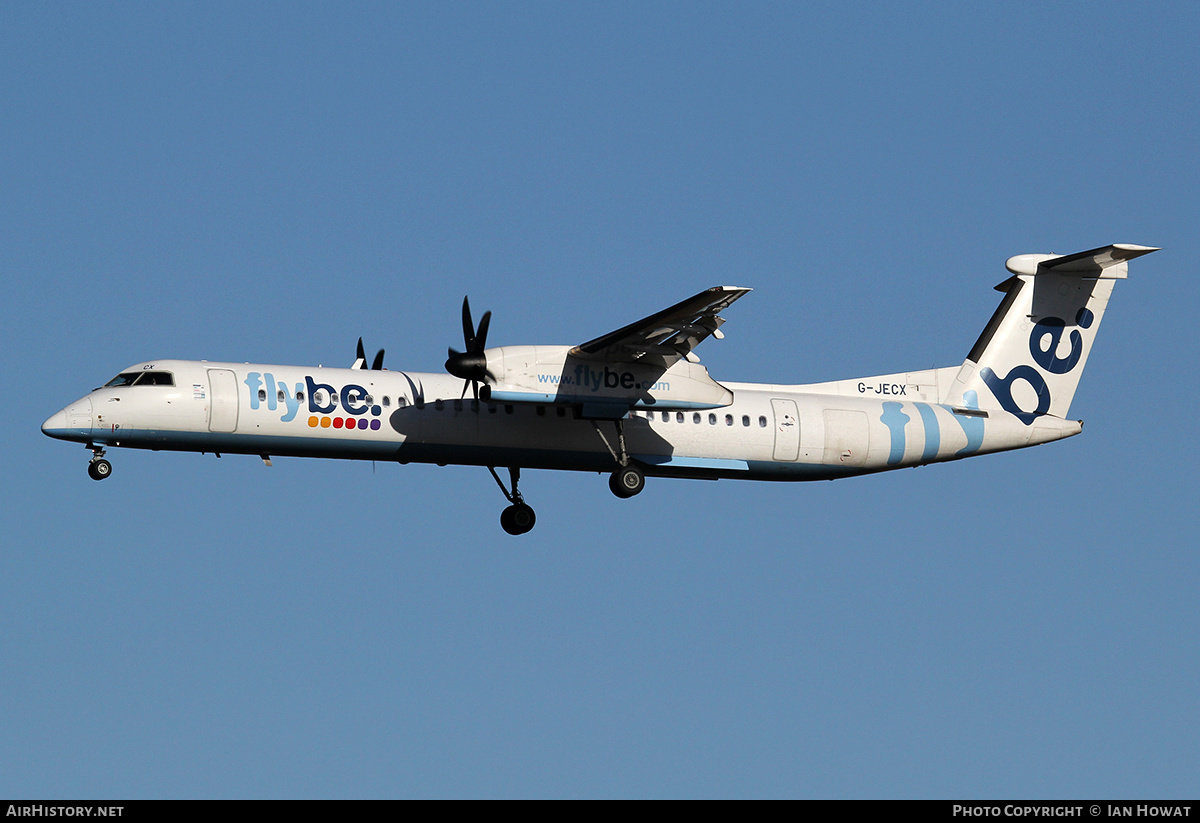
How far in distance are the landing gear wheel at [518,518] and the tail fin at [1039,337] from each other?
333 inches

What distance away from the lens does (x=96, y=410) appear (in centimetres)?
2370

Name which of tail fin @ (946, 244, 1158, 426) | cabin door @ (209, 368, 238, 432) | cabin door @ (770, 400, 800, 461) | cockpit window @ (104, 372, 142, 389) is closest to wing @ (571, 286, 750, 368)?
cabin door @ (770, 400, 800, 461)

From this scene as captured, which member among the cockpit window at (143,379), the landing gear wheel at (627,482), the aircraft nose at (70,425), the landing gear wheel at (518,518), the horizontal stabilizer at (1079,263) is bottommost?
the landing gear wheel at (518,518)

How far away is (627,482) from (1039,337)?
923 cm

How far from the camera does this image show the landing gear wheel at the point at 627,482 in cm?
2566

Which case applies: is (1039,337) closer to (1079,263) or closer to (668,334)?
(1079,263)

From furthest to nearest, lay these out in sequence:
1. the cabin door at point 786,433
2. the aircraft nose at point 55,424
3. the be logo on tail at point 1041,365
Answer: the be logo on tail at point 1041,365, the cabin door at point 786,433, the aircraft nose at point 55,424

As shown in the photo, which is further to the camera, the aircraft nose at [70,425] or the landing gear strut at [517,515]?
the landing gear strut at [517,515]

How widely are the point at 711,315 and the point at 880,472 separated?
5766 millimetres

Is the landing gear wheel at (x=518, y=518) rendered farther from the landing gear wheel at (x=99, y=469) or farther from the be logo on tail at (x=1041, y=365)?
the be logo on tail at (x=1041, y=365)

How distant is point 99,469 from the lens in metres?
23.8

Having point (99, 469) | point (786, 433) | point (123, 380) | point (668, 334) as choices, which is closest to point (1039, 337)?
point (786, 433)

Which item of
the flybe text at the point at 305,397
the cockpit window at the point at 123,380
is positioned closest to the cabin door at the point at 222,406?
the flybe text at the point at 305,397

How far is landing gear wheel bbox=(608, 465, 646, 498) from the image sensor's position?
2566 cm
